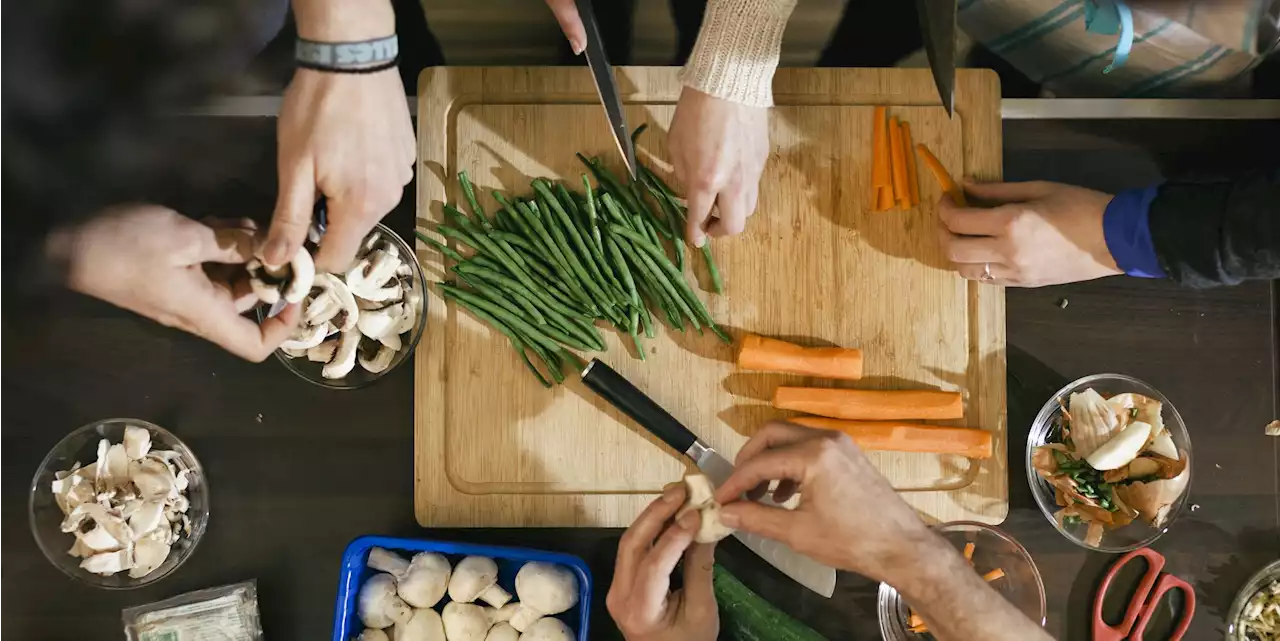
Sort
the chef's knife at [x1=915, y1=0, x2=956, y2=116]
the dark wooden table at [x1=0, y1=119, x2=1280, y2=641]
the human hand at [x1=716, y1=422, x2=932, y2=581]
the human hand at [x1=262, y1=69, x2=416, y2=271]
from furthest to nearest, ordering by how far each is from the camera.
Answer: the dark wooden table at [x1=0, y1=119, x2=1280, y2=641]
the human hand at [x1=716, y1=422, x2=932, y2=581]
the chef's knife at [x1=915, y1=0, x2=956, y2=116]
the human hand at [x1=262, y1=69, x2=416, y2=271]

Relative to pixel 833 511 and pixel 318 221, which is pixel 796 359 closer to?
pixel 833 511

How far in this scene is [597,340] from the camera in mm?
1849

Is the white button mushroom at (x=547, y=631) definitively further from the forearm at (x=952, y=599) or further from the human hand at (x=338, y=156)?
the human hand at (x=338, y=156)

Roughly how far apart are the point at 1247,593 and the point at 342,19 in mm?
2166

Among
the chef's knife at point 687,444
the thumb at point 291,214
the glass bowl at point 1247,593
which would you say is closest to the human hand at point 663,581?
the chef's knife at point 687,444

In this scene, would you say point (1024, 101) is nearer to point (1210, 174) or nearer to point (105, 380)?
point (1210, 174)

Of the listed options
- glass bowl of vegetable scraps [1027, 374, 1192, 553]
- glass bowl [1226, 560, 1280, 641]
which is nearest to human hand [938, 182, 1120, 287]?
glass bowl of vegetable scraps [1027, 374, 1192, 553]

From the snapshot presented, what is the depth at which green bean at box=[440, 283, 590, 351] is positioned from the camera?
1.83m

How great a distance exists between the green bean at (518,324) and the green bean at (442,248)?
7 centimetres

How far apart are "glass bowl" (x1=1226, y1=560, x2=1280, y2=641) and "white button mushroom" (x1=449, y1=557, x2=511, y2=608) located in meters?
1.63

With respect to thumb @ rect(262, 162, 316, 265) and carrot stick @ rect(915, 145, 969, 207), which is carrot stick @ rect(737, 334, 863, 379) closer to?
carrot stick @ rect(915, 145, 969, 207)

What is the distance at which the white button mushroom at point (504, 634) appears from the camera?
6.00ft

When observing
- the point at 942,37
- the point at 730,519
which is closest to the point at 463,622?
the point at 730,519

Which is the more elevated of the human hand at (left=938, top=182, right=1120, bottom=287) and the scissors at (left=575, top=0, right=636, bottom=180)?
the scissors at (left=575, top=0, right=636, bottom=180)
